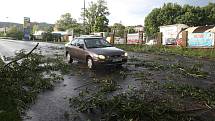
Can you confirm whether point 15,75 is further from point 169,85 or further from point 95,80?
point 169,85

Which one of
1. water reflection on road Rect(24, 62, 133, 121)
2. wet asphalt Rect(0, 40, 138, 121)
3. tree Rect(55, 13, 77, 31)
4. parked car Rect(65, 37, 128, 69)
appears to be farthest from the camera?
tree Rect(55, 13, 77, 31)

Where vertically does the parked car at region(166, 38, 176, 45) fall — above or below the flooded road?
above

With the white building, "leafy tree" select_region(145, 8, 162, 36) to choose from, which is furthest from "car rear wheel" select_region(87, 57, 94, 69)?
"leafy tree" select_region(145, 8, 162, 36)

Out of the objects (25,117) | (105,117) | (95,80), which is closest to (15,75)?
(95,80)

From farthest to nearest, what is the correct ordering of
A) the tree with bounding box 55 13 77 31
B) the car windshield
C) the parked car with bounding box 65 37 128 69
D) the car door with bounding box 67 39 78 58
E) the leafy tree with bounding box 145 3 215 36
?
the tree with bounding box 55 13 77 31
the leafy tree with bounding box 145 3 215 36
the car door with bounding box 67 39 78 58
the car windshield
the parked car with bounding box 65 37 128 69

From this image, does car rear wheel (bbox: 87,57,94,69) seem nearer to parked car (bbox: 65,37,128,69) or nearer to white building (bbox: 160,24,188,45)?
parked car (bbox: 65,37,128,69)

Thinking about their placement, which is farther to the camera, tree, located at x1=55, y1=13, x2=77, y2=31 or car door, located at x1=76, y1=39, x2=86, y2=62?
tree, located at x1=55, y1=13, x2=77, y2=31

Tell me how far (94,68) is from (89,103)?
24.9 ft

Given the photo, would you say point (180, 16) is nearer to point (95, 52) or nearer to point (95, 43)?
point (95, 43)

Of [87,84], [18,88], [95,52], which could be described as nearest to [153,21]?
[95,52]

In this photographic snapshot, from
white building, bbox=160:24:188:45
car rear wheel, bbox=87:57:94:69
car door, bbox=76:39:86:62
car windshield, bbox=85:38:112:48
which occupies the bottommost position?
car rear wheel, bbox=87:57:94:69

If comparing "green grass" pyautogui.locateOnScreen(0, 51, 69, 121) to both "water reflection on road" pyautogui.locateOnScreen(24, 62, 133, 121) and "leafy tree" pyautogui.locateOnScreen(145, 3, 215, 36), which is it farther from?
"leafy tree" pyautogui.locateOnScreen(145, 3, 215, 36)

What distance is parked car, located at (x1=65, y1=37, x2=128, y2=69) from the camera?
14969 mm

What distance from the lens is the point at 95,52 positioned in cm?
1529
